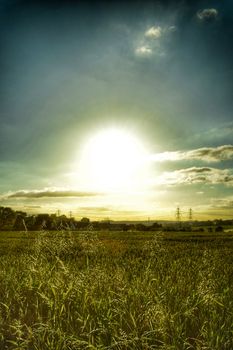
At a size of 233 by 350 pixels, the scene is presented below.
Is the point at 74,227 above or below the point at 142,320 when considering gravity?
above

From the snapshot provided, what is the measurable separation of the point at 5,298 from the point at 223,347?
351 centimetres

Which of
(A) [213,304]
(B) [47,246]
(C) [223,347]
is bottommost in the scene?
(C) [223,347]

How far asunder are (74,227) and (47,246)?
73 centimetres

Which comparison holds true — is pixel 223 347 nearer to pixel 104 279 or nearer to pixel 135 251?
pixel 104 279

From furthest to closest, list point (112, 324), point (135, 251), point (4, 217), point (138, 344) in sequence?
point (4, 217), point (135, 251), point (112, 324), point (138, 344)

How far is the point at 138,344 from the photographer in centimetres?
430

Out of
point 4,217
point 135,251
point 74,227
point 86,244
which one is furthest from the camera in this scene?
point 4,217

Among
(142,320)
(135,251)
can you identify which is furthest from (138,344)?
(135,251)

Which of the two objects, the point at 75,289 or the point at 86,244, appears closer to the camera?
the point at 75,289

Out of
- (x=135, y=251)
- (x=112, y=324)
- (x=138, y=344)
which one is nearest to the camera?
(x=138, y=344)

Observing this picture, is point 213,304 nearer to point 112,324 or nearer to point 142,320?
point 142,320

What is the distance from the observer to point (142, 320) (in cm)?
527

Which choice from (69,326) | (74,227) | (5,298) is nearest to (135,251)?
(74,227)

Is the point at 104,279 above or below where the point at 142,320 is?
above
